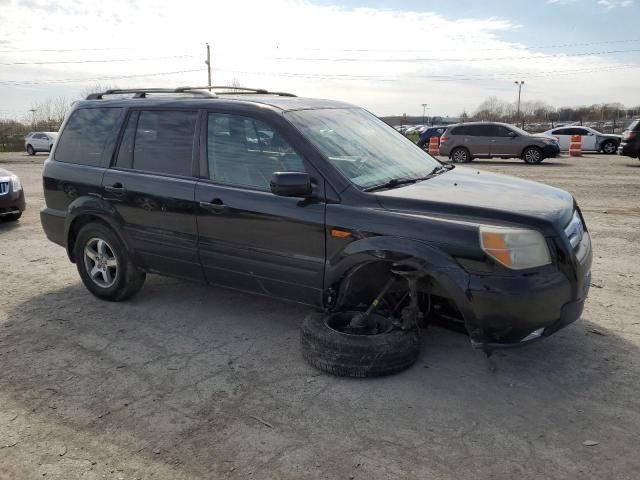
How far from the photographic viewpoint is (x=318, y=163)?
390 centimetres

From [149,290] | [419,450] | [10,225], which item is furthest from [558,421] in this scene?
[10,225]

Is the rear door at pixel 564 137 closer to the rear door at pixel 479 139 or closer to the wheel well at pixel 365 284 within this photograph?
the rear door at pixel 479 139

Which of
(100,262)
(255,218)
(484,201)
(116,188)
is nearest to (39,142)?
(100,262)

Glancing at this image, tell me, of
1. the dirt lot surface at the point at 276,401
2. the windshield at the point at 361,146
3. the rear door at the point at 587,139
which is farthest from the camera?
the rear door at the point at 587,139

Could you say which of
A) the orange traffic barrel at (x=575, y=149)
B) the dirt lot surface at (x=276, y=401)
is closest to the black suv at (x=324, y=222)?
the dirt lot surface at (x=276, y=401)

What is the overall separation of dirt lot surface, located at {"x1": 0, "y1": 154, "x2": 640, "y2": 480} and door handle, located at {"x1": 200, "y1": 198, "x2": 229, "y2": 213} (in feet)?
3.32

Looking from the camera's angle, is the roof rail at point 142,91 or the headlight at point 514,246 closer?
the headlight at point 514,246

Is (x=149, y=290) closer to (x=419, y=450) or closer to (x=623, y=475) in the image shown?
(x=419, y=450)

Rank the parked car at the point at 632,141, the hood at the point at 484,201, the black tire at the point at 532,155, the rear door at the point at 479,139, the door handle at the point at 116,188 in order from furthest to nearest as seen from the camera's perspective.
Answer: the rear door at the point at 479,139 → the black tire at the point at 532,155 → the parked car at the point at 632,141 → the door handle at the point at 116,188 → the hood at the point at 484,201

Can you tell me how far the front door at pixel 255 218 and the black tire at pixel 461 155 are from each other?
60.3ft

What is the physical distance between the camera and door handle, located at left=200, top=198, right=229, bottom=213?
13.9 feet

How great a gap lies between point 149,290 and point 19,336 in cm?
132

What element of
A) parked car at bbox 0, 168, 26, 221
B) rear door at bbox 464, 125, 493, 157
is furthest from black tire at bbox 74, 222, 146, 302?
rear door at bbox 464, 125, 493, 157

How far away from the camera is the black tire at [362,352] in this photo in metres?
3.67
